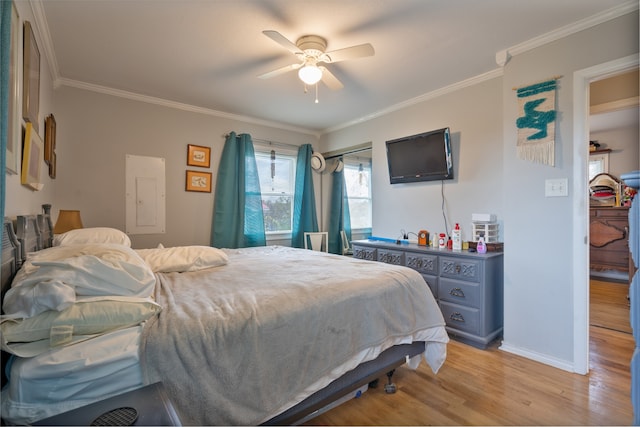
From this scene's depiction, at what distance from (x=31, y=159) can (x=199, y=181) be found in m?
1.93

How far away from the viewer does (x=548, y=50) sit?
2.30 m

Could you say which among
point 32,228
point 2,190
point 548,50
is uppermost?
point 548,50

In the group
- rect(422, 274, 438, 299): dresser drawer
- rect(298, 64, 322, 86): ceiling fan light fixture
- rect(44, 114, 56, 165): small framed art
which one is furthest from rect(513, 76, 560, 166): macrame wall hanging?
rect(44, 114, 56, 165): small framed art

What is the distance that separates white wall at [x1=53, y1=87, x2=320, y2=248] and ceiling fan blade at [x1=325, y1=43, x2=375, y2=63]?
225 centimetres

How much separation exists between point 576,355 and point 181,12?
142 inches

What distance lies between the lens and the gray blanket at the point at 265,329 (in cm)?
107

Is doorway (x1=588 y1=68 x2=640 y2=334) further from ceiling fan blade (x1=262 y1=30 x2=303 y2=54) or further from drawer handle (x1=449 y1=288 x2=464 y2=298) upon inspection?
ceiling fan blade (x1=262 y1=30 x2=303 y2=54)

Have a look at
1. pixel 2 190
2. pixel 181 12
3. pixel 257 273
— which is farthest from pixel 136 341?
pixel 181 12

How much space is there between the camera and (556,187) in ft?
7.38

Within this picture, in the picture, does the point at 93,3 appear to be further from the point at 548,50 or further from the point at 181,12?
the point at 548,50

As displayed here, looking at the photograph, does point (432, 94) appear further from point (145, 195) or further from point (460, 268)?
point (145, 195)

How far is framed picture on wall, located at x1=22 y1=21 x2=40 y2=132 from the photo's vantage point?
1.72 m

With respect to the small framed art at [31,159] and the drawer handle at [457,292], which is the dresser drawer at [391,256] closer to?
the drawer handle at [457,292]

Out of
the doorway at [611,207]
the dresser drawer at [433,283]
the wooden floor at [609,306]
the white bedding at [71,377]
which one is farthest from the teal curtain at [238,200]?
the doorway at [611,207]
